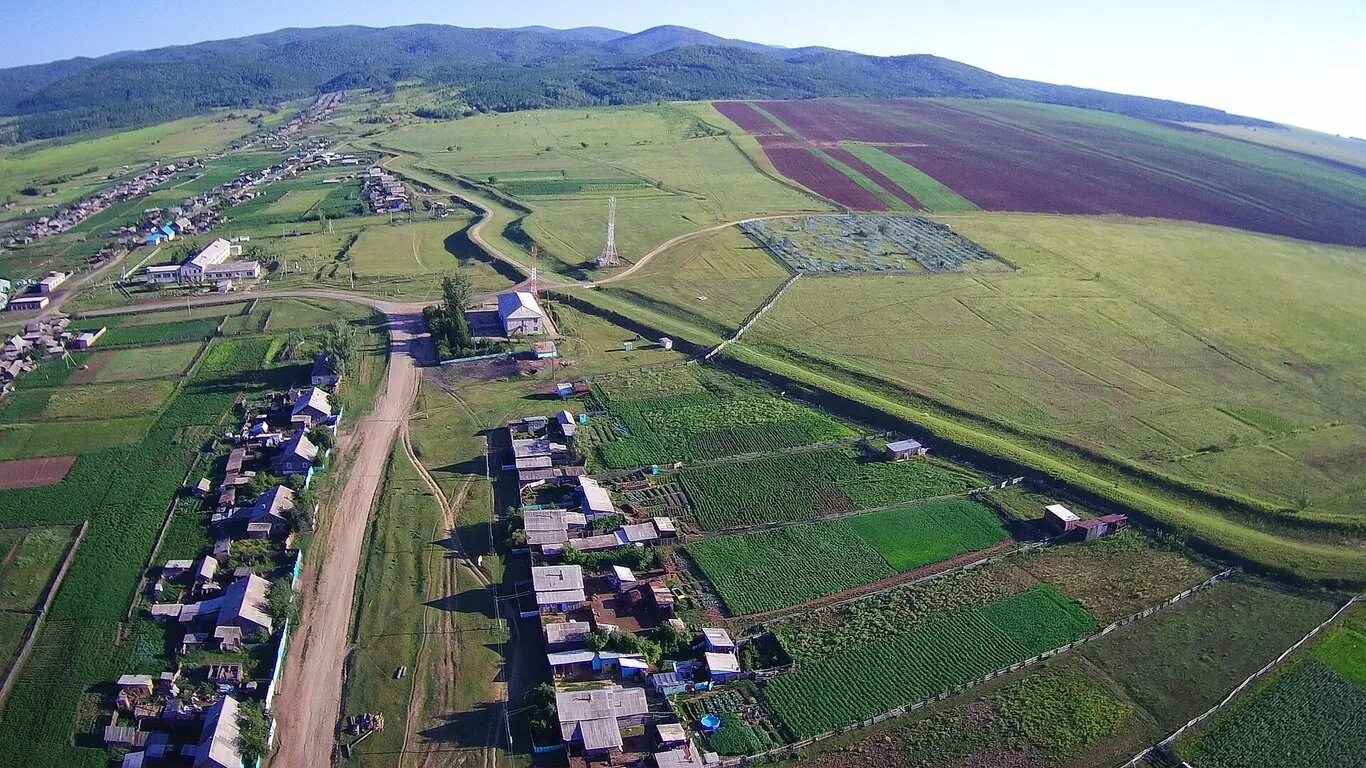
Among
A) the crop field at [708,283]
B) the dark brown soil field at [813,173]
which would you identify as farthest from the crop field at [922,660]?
the dark brown soil field at [813,173]

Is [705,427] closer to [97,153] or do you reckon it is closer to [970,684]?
[970,684]

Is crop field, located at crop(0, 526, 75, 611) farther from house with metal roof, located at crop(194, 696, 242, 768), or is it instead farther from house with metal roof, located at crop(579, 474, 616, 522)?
house with metal roof, located at crop(579, 474, 616, 522)

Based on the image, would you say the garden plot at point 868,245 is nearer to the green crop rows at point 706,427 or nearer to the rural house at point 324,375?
the green crop rows at point 706,427

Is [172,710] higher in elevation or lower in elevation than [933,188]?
lower

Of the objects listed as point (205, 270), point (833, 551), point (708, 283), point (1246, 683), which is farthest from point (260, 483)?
point (1246, 683)

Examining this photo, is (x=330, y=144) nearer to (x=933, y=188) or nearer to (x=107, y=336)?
(x=107, y=336)

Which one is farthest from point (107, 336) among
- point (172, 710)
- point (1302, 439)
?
point (1302, 439)
